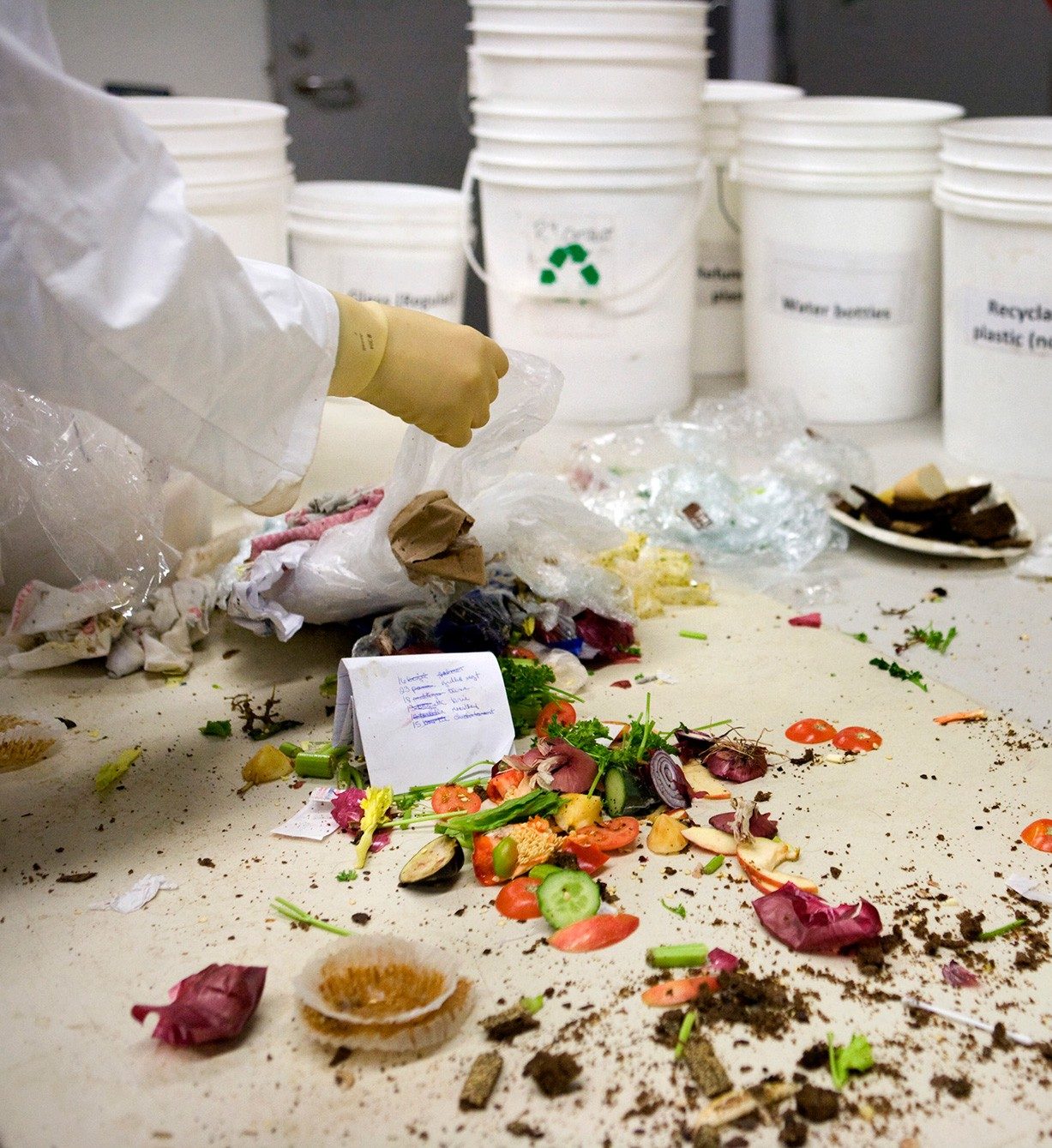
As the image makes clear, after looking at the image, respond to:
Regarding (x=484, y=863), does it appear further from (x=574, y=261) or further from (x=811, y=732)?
(x=574, y=261)

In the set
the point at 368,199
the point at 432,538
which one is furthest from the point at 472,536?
the point at 368,199

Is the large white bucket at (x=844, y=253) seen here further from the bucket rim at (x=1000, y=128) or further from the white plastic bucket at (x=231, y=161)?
the white plastic bucket at (x=231, y=161)

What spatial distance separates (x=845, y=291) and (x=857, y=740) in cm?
116

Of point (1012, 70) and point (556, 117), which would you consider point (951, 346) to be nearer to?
point (556, 117)

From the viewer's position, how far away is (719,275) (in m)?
2.62

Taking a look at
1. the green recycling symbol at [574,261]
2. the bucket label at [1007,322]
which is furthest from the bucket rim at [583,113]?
the bucket label at [1007,322]

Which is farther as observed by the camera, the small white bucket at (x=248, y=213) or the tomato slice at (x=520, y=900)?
the small white bucket at (x=248, y=213)

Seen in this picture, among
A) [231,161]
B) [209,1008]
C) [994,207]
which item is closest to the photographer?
[209,1008]

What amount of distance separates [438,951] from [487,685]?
1.25ft

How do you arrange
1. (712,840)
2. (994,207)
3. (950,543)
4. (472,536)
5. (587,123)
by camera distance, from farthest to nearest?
(587,123) → (994,207) → (950,543) → (472,536) → (712,840)

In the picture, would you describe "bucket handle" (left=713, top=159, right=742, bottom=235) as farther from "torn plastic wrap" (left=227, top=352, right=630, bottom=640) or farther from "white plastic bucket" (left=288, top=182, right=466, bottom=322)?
"torn plastic wrap" (left=227, top=352, right=630, bottom=640)

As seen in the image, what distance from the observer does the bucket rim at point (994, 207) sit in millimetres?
1875

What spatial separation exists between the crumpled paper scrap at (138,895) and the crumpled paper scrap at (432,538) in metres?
0.42

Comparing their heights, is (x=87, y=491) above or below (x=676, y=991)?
above
